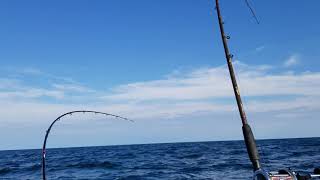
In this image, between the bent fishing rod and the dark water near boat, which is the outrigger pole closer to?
the bent fishing rod

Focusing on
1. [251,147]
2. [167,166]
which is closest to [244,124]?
[251,147]

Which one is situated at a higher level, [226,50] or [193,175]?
[226,50]

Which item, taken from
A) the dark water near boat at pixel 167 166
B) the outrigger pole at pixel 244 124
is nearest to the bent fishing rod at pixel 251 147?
the outrigger pole at pixel 244 124

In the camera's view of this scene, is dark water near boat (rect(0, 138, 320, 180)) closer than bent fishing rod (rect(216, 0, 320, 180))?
No

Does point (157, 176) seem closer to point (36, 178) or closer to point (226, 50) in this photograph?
point (36, 178)

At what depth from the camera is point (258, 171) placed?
742 cm

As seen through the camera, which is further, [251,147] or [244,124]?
[244,124]

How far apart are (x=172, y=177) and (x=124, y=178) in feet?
11.3

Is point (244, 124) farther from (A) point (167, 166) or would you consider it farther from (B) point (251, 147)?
(A) point (167, 166)

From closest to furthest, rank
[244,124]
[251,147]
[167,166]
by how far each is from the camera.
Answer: [251,147], [244,124], [167,166]

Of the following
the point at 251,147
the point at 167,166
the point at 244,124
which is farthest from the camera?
the point at 167,166

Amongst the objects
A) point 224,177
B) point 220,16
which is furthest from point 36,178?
point 220,16

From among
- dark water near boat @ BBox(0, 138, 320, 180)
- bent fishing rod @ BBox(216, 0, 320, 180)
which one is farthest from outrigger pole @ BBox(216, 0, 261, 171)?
dark water near boat @ BBox(0, 138, 320, 180)

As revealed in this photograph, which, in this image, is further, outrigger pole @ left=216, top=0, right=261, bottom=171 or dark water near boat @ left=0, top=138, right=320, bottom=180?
dark water near boat @ left=0, top=138, right=320, bottom=180
